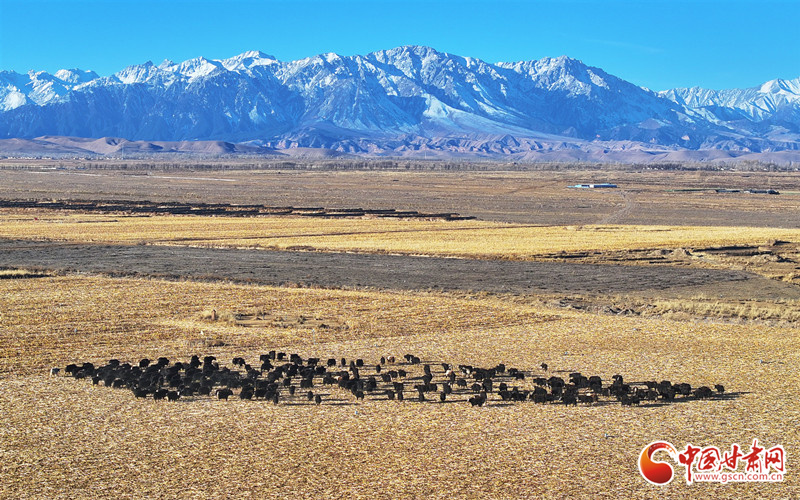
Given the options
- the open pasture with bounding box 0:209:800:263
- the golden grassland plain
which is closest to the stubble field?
the golden grassland plain

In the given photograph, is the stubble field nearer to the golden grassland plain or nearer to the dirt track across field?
the golden grassland plain

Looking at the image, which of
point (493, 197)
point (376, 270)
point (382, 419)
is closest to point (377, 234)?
point (376, 270)

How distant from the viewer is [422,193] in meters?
106

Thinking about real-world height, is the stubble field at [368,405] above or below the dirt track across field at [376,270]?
below

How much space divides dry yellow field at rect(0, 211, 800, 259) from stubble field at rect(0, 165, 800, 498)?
13668 mm

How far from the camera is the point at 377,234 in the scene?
55.8 meters

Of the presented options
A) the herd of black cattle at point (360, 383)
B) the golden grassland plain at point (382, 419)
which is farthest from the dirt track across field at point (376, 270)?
the herd of black cattle at point (360, 383)

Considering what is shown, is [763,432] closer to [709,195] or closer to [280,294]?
[280,294]

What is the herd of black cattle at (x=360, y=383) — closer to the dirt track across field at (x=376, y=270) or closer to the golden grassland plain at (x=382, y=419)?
the golden grassland plain at (x=382, y=419)

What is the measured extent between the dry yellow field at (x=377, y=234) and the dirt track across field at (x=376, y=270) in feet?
13.6

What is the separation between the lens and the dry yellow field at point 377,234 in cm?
4834

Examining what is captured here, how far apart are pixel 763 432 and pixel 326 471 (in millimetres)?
7940

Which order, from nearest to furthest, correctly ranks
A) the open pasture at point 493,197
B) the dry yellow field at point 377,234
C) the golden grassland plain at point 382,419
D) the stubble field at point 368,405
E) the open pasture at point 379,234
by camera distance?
the golden grassland plain at point 382,419
the stubble field at point 368,405
the open pasture at point 379,234
the dry yellow field at point 377,234
the open pasture at point 493,197

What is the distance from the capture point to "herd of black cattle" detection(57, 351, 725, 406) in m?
17.7
